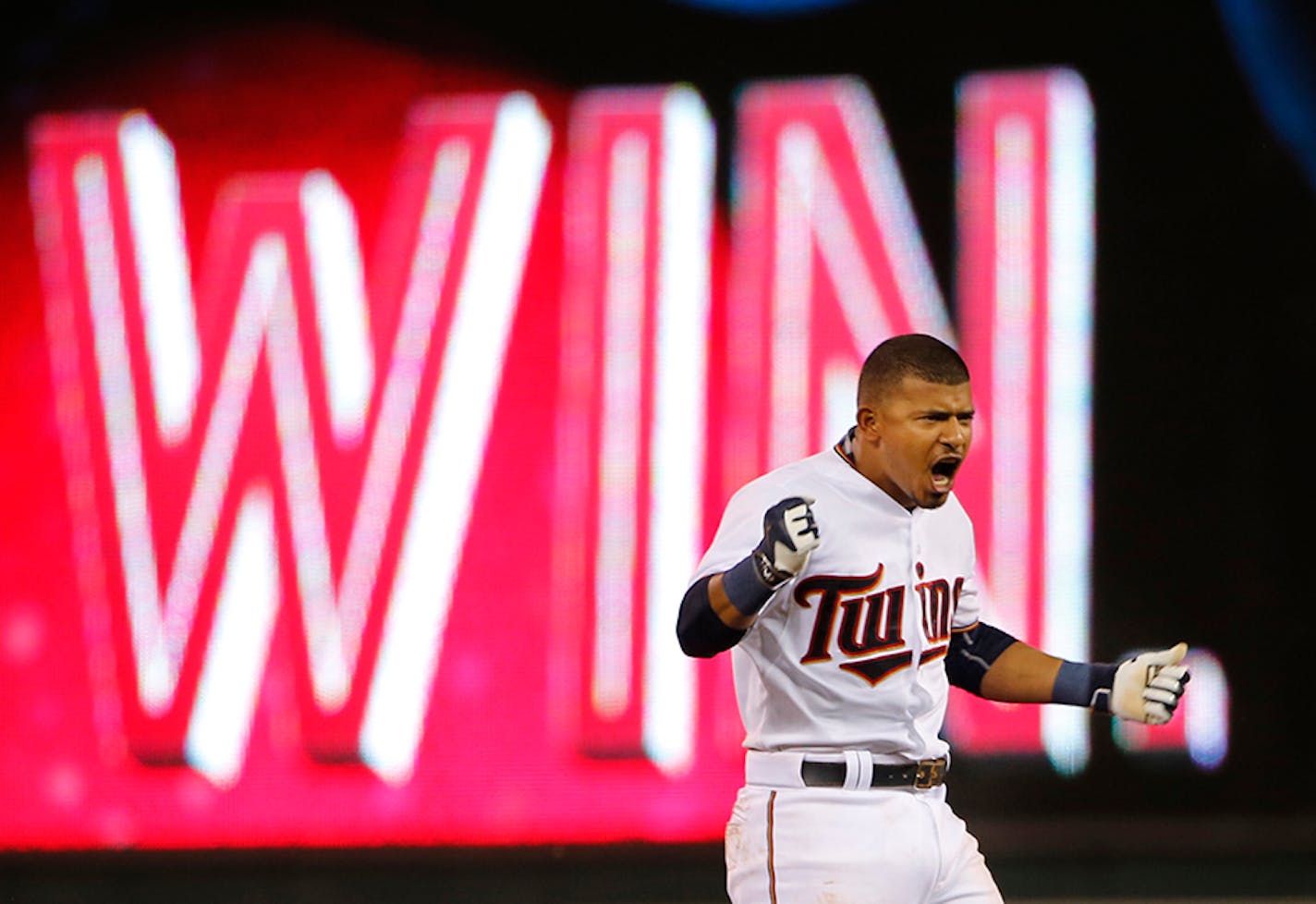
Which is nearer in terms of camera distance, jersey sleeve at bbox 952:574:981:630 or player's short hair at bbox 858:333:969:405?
player's short hair at bbox 858:333:969:405

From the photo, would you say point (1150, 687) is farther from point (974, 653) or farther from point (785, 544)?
point (785, 544)

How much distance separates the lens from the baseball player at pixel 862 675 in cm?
308

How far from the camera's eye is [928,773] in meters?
A: 3.22

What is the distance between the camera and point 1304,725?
5.47 metres

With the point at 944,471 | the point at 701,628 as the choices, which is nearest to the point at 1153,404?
the point at 944,471

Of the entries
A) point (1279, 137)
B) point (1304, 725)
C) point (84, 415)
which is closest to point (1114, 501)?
point (1304, 725)

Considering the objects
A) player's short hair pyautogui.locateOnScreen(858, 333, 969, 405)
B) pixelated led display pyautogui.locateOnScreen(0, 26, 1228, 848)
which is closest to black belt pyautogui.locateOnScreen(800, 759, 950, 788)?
player's short hair pyautogui.locateOnScreen(858, 333, 969, 405)

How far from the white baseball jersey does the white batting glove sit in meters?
0.35

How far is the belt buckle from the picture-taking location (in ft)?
10.5

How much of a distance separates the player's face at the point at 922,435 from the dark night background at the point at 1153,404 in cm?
259

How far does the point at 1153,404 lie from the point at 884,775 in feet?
9.23

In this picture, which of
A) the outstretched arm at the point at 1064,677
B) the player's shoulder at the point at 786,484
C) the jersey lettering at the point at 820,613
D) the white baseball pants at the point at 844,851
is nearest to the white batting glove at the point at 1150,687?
the outstretched arm at the point at 1064,677

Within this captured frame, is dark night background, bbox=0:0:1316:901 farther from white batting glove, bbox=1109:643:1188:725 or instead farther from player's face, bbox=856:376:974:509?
player's face, bbox=856:376:974:509

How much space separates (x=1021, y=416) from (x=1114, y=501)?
410mm
